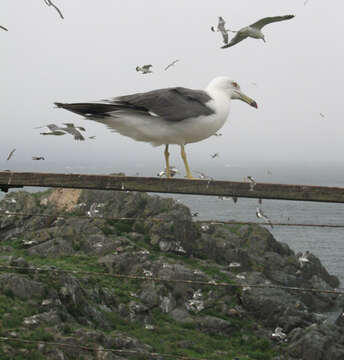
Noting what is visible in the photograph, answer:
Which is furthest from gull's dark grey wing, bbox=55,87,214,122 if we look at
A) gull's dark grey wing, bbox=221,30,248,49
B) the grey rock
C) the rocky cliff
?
the grey rock

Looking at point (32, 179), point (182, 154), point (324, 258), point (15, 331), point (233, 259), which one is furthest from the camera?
point (324, 258)

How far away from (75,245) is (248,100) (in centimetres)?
2585

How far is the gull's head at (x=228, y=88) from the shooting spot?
511cm

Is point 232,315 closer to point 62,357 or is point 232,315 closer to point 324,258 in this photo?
point 62,357

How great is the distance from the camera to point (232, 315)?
25.2 meters

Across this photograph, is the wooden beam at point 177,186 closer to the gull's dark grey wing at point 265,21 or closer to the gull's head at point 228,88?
the gull's dark grey wing at point 265,21

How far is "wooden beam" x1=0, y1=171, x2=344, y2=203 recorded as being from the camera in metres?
3.16

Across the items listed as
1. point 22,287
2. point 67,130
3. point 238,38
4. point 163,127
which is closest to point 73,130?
point 67,130

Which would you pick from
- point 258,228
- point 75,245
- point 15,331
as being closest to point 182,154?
point 15,331

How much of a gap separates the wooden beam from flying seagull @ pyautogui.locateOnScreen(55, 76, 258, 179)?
894 millimetres

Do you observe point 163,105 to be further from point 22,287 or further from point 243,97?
point 22,287

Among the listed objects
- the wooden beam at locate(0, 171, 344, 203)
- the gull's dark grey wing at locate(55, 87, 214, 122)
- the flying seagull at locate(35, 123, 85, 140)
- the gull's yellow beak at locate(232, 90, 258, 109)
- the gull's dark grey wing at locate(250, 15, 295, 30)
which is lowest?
the wooden beam at locate(0, 171, 344, 203)

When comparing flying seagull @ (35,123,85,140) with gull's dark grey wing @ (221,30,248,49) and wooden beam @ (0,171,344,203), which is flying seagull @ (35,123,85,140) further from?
gull's dark grey wing @ (221,30,248,49)

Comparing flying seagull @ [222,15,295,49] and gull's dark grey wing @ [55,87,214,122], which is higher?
flying seagull @ [222,15,295,49]
